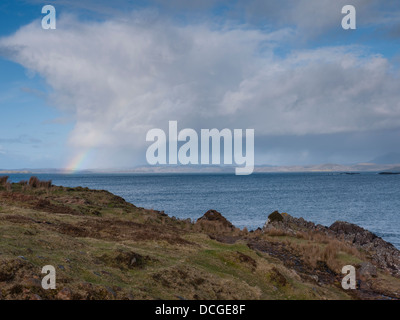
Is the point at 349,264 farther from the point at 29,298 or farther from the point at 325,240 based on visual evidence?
the point at 29,298

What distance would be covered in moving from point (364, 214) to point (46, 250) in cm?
6342

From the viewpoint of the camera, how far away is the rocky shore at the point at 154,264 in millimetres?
10445

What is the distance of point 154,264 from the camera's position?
14.1m

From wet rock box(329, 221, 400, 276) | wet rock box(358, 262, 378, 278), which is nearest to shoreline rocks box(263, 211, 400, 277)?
wet rock box(329, 221, 400, 276)

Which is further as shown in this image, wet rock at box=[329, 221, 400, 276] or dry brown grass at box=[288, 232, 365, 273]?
wet rock at box=[329, 221, 400, 276]

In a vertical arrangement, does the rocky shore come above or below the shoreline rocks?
above

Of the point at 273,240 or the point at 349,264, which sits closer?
the point at 349,264

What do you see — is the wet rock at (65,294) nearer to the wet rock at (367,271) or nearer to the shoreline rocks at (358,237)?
the wet rock at (367,271)

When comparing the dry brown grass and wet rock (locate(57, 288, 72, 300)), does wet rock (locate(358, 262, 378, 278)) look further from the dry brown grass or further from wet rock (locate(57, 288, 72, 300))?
wet rock (locate(57, 288, 72, 300))

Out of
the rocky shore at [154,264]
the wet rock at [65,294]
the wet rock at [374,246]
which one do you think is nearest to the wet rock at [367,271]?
the rocky shore at [154,264]

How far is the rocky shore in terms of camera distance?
10445 millimetres

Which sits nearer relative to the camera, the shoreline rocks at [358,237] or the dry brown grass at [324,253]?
the dry brown grass at [324,253]
